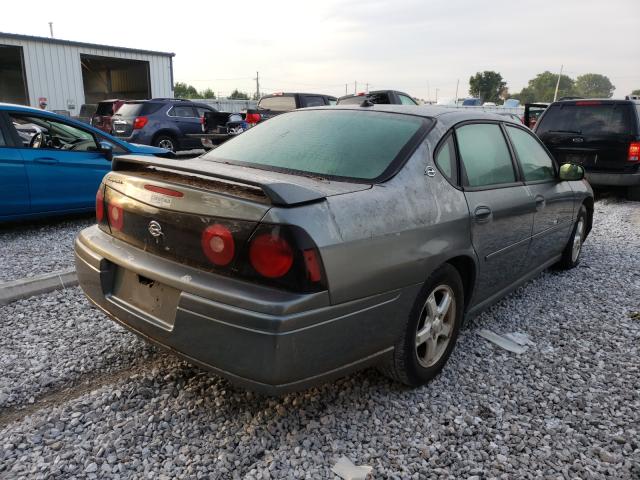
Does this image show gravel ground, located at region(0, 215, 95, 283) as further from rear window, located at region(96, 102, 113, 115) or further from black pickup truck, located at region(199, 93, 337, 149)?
rear window, located at region(96, 102, 113, 115)

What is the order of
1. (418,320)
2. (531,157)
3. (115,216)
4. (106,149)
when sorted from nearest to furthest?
(418,320) → (115,216) → (531,157) → (106,149)

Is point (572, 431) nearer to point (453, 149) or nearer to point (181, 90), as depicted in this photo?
point (453, 149)

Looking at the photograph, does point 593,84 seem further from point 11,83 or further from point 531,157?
point 531,157

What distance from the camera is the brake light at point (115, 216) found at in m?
2.60

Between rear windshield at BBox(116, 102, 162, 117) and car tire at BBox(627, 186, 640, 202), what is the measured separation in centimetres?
1110

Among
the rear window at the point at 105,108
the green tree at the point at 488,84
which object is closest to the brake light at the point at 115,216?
the rear window at the point at 105,108

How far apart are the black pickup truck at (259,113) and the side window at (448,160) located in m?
10.6

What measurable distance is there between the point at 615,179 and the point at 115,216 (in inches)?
322

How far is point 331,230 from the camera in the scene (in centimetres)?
204

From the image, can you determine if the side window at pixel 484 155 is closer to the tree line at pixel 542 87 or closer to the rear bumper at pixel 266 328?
the rear bumper at pixel 266 328

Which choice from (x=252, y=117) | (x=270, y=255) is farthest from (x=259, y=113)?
(x=270, y=255)

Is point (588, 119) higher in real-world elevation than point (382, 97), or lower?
lower

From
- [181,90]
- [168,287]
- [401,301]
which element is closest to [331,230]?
[401,301]

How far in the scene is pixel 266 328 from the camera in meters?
1.90
